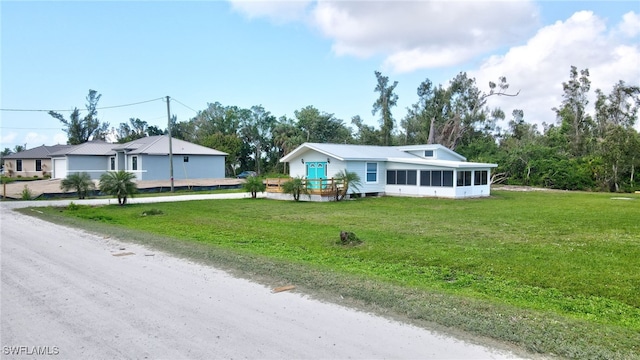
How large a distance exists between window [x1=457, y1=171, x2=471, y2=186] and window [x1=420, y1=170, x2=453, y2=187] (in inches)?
18.6

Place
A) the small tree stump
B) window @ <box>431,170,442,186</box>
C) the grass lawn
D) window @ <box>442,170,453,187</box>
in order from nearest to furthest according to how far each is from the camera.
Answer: the grass lawn
the small tree stump
window @ <box>442,170,453,187</box>
window @ <box>431,170,442,186</box>

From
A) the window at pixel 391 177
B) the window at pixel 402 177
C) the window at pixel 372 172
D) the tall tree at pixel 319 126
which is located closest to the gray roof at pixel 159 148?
the tall tree at pixel 319 126

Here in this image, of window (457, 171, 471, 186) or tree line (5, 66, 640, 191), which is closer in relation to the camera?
window (457, 171, 471, 186)

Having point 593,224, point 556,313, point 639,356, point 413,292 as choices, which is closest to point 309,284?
point 413,292

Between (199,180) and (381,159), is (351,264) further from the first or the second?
(199,180)

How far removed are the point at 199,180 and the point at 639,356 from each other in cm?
3426

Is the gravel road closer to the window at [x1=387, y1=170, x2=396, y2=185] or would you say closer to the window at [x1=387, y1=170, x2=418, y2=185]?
the window at [x1=387, y1=170, x2=418, y2=185]

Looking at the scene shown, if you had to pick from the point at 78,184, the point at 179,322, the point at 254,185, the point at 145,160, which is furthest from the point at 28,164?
the point at 179,322

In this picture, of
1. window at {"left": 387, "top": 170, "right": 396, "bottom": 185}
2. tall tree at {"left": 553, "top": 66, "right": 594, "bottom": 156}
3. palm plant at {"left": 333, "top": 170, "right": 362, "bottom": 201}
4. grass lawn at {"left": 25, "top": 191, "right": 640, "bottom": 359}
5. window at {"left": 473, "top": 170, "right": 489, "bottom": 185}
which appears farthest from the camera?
tall tree at {"left": 553, "top": 66, "right": 594, "bottom": 156}

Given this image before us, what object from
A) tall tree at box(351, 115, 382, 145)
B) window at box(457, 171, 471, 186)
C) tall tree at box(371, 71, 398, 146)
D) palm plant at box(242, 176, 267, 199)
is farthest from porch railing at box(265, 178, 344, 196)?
tall tree at box(351, 115, 382, 145)

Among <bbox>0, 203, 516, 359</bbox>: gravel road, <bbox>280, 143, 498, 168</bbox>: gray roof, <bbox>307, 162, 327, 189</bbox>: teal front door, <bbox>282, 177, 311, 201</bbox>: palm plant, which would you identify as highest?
<bbox>280, 143, 498, 168</bbox>: gray roof

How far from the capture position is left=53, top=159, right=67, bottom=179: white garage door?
1512 inches

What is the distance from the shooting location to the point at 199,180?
35.4m

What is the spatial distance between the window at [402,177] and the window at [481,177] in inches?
134
